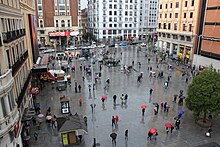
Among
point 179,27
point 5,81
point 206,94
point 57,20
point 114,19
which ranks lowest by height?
point 206,94

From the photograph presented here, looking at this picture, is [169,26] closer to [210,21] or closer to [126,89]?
[210,21]

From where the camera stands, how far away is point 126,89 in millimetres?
31359

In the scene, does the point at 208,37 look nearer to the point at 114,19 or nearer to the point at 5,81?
the point at 5,81

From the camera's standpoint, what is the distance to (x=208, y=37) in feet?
129

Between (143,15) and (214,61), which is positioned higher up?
(143,15)

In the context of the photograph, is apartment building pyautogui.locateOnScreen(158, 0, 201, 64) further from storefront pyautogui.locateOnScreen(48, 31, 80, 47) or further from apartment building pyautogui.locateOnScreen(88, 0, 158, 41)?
storefront pyautogui.locateOnScreen(48, 31, 80, 47)

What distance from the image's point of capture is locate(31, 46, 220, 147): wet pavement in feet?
59.5

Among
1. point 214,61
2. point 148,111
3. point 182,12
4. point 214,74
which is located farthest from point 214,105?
point 182,12

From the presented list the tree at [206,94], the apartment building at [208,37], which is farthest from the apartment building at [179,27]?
the tree at [206,94]

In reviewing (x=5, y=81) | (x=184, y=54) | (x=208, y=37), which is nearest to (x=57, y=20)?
(x=184, y=54)

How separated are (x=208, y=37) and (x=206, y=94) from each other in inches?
963

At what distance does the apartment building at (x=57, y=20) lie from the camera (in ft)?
246

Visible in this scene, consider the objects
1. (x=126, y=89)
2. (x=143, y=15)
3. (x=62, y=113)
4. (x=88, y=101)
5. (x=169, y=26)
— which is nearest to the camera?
(x=62, y=113)

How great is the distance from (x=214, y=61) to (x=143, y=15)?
74.3m
